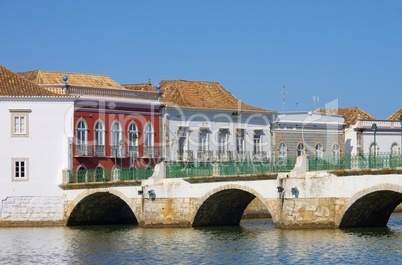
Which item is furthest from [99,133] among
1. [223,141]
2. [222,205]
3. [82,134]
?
[222,205]

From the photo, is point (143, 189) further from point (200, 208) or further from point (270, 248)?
point (270, 248)

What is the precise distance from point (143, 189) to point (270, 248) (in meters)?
12.4

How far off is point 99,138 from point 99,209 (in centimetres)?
399

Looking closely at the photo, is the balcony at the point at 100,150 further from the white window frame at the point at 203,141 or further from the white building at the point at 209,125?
the white window frame at the point at 203,141

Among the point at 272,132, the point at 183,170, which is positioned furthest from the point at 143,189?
the point at 272,132

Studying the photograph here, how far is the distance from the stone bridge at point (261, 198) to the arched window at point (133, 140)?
13.5 ft

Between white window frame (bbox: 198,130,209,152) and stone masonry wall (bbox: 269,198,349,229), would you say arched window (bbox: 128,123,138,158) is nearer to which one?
white window frame (bbox: 198,130,209,152)

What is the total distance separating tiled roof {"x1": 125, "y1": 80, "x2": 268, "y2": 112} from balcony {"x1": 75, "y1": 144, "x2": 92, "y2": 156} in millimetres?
7140

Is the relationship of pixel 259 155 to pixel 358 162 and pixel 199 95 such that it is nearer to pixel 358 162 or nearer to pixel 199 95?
pixel 199 95

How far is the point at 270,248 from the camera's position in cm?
3875

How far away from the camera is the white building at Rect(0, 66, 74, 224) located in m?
53.8

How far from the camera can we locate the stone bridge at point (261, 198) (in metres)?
42.1

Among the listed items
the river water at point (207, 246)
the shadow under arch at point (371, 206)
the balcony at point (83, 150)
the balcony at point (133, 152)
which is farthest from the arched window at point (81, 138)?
the shadow under arch at point (371, 206)

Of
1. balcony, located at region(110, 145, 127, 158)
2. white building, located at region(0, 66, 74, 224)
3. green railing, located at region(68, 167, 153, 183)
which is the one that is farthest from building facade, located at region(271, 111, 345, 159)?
white building, located at region(0, 66, 74, 224)
